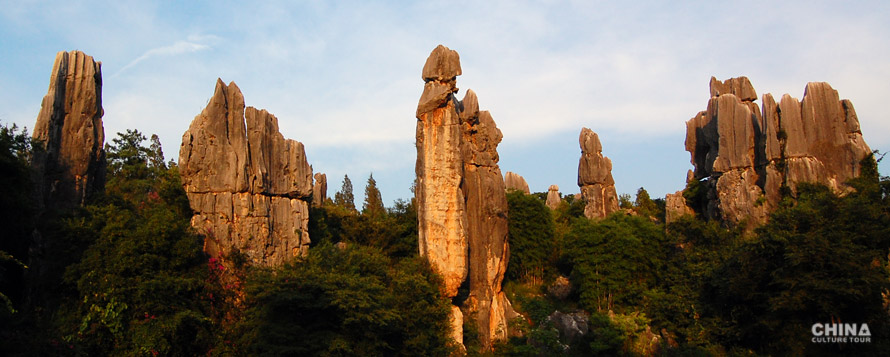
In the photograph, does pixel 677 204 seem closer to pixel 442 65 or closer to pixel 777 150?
pixel 777 150

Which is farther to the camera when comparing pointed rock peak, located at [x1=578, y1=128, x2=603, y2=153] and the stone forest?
pointed rock peak, located at [x1=578, y1=128, x2=603, y2=153]

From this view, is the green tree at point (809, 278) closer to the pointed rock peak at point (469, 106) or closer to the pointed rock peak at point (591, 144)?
the pointed rock peak at point (469, 106)

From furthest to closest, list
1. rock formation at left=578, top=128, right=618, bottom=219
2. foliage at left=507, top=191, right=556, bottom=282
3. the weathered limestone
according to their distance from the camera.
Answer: rock formation at left=578, top=128, right=618, bottom=219 < the weathered limestone < foliage at left=507, top=191, right=556, bottom=282

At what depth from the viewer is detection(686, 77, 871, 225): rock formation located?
31375mm

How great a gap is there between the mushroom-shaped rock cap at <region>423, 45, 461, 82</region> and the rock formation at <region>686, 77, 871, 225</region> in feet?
55.5

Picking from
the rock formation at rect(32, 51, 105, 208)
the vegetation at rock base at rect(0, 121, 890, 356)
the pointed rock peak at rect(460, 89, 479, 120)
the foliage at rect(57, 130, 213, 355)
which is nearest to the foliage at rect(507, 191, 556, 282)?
the vegetation at rock base at rect(0, 121, 890, 356)

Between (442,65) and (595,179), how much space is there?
25.7 metres

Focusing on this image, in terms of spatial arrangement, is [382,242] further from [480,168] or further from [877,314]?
[877,314]

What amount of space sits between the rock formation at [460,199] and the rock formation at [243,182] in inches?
181

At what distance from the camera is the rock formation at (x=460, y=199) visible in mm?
21312

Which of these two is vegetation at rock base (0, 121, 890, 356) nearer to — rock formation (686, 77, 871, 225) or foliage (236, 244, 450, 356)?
foliage (236, 244, 450, 356)

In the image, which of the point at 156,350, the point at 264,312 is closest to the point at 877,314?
the point at 264,312

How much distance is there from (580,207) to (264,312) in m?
32.5

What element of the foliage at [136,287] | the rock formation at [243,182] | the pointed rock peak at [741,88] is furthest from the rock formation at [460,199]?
the pointed rock peak at [741,88]
